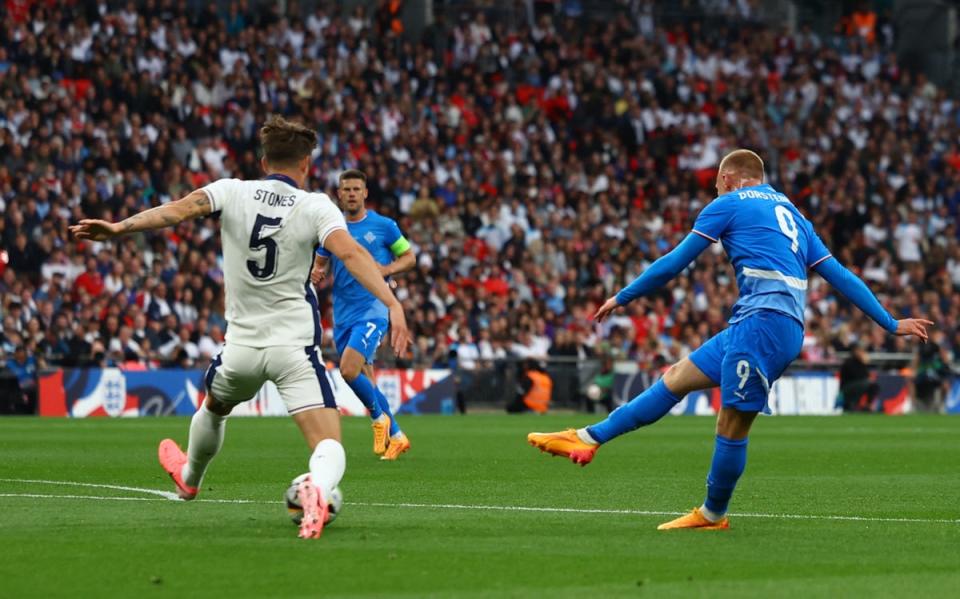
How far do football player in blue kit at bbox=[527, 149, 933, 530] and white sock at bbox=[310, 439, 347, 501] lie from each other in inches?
66.4

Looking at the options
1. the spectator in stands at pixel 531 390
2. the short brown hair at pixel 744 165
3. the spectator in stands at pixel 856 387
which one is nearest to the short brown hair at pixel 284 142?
the short brown hair at pixel 744 165

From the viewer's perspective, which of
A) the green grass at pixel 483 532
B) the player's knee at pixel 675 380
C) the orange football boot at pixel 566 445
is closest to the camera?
the green grass at pixel 483 532

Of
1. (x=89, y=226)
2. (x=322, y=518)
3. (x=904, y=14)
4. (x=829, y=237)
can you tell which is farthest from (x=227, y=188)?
(x=904, y=14)

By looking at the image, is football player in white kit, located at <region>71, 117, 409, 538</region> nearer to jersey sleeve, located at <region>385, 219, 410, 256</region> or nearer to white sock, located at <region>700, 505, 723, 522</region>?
white sock, located at <region>700, 505, 723, 522</region>

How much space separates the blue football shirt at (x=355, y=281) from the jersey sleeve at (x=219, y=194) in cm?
682

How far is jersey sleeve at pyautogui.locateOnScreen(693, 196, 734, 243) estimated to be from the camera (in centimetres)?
947

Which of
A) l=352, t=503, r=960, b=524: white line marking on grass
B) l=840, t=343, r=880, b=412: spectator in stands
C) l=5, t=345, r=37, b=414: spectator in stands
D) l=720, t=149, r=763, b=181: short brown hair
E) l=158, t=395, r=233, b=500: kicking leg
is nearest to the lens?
l=158, t=395, r=233, b=500: kicking leg

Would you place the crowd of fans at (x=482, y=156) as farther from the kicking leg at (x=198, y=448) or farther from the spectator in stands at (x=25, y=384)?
the kicking leg at (x=198, y=448)

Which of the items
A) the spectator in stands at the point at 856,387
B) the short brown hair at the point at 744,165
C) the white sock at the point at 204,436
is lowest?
the spectator in stands at the point at 856,387

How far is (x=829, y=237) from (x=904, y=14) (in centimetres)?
1057

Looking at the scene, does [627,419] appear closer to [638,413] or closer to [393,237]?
[638,413]

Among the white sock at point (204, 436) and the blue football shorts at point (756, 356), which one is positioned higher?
the blue football shorts at point (756, 356)

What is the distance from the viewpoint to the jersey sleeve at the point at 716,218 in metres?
9.47

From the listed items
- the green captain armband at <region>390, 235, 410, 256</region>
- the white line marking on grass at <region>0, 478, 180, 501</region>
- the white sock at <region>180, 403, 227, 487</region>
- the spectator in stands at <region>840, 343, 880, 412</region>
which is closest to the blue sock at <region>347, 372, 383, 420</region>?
the green captain armband at <region>390, 235, 410, 256</region>
